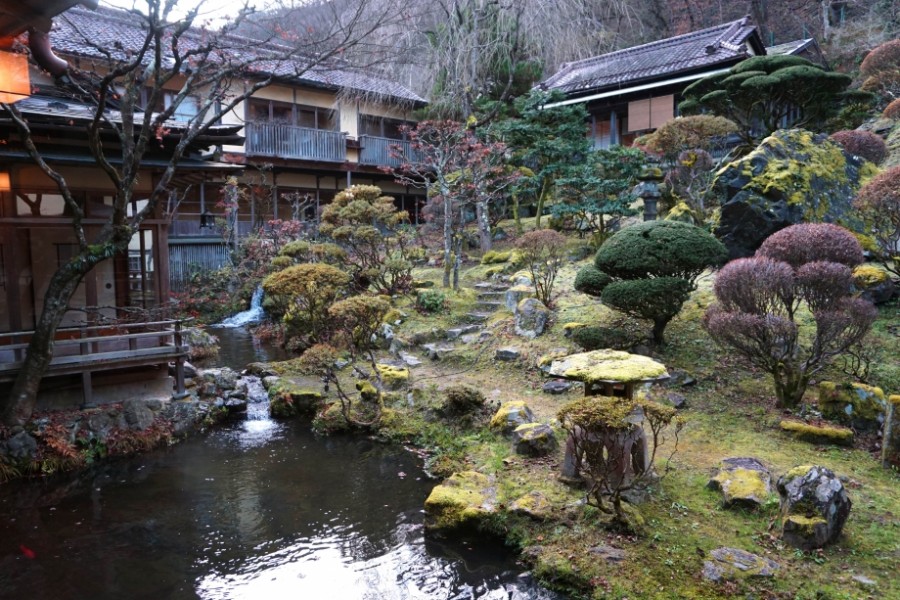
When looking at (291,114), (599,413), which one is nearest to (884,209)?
(599,413)

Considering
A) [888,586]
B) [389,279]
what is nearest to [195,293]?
[389,279]

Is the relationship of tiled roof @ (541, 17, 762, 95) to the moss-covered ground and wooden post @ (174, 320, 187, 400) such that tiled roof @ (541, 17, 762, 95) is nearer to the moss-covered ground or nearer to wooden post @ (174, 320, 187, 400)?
the moss-covered ground

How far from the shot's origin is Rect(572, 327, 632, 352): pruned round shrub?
9.76m

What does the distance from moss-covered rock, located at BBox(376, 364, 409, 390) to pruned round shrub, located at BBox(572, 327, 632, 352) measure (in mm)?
3371

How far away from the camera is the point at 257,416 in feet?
35.3

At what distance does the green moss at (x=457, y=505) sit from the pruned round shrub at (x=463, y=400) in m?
2.14

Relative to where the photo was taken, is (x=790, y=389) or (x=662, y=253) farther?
(x=662, y=253)

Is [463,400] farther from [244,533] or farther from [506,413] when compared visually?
[244,533]

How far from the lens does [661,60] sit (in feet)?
69.1

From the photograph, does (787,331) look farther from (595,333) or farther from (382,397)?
(382,397)

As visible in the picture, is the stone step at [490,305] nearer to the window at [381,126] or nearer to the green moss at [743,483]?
the green moss at [743,483]

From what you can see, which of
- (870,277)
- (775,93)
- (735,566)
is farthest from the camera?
(775,93)

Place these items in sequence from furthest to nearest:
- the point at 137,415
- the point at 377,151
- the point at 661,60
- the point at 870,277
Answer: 1. the point at 377,151
2. the point at 661,60
3. the point at 870,277
4. the point at 137,415

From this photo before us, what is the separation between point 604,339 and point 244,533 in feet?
20.6
